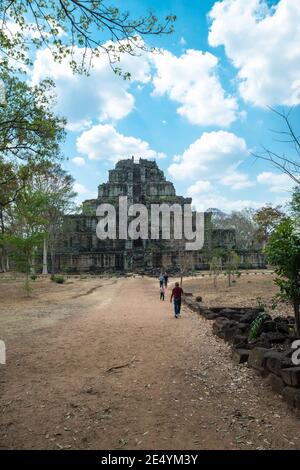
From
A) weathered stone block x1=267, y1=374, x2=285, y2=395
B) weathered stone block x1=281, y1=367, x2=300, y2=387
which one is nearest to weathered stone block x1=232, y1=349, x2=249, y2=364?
weathered stone block x1=267, y1=374, x2=285, y2=395

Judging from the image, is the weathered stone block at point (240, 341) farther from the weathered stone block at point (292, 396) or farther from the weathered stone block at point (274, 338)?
the weathered stone block at point (292, 396)

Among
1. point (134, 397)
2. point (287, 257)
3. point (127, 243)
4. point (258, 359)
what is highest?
point (127, 243)

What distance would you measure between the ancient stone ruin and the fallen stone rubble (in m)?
29.8

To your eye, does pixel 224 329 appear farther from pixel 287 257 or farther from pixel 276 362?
pixel 276 362

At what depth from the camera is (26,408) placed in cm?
467

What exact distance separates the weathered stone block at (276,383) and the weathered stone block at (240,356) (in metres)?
1.06

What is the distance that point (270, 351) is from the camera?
226 inches

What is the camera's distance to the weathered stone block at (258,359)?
222 inches

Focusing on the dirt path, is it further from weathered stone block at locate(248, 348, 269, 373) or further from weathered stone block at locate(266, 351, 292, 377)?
weathered stone block at locate(266, 351, 292, 377)

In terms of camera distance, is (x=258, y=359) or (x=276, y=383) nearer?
(x=276, y=383)

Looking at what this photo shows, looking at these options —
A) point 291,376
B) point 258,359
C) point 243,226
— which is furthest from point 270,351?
point 243,226

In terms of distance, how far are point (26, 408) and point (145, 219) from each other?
45.8 meters

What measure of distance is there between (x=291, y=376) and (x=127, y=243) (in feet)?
149
